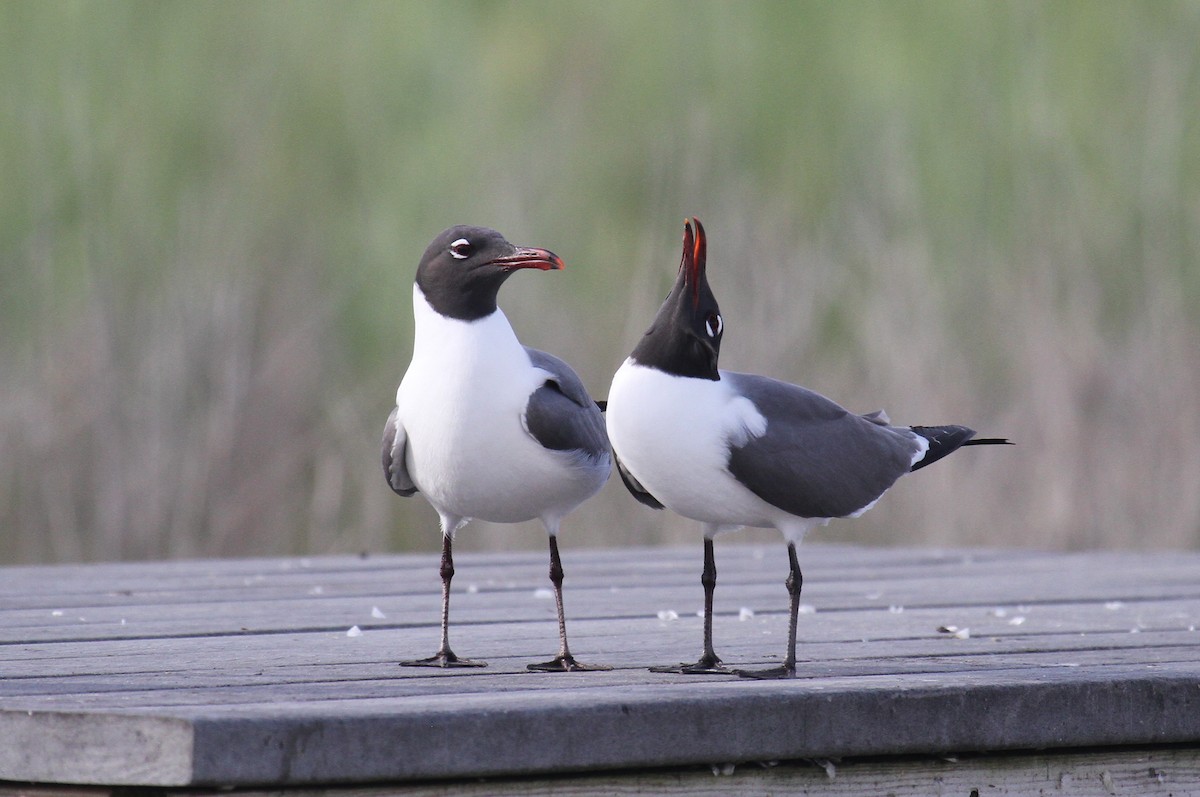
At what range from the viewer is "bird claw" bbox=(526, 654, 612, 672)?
2910 mm

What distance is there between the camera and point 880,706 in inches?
98.7

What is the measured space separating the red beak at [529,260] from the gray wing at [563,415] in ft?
0.64

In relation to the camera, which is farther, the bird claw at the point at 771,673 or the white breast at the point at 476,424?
the white breast at the point at 476,424

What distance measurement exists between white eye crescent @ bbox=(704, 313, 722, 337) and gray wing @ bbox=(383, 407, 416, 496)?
554 millimetres

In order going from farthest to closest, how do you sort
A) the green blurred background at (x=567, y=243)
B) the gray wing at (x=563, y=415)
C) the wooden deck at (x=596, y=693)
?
the green blurred background at (x=567, y=243)
the gray wing at (x=563, y=415)
the wooden deck at (x=596, y=693)

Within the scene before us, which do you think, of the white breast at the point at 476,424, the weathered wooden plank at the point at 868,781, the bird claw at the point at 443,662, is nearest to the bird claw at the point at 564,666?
the bird claw at the point at 443,662

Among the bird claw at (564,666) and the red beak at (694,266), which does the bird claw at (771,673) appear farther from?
the red beak at (694,266)

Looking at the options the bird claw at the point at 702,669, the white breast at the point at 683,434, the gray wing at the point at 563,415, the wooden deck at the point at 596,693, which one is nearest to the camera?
the wooden deck at the point at 596,693

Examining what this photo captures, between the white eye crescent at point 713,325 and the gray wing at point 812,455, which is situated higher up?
the white eye crescent at point 713,325

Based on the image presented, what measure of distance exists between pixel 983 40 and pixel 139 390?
153 inches

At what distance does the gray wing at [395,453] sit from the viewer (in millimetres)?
2992

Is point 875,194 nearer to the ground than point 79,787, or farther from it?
farther from it

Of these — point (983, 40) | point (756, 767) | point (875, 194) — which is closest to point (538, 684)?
point (756, 767)

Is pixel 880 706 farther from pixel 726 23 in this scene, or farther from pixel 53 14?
pixel 726 23
